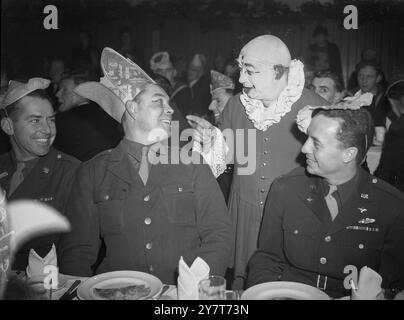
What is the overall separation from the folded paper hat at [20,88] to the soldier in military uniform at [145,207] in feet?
1.38

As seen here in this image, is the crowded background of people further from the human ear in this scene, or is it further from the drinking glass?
the drinking glass

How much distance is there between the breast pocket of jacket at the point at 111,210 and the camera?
2.10 metres

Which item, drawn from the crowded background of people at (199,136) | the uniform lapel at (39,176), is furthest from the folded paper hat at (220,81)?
the uniform lapel at (39,176)

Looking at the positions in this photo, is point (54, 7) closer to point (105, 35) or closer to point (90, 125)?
point (105, 35)

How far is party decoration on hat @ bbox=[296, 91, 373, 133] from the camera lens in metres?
1.87

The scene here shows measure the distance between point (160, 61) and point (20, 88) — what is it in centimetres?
80

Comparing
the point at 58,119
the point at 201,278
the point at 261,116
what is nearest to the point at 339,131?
the point at 261,116

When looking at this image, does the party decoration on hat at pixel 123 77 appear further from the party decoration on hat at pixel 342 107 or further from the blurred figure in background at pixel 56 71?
the party decoration on hat at pixel 342 107

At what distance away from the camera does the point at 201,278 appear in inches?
66.0

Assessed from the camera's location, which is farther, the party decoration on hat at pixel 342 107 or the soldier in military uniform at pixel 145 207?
the soldier in military uniform at pixel 145 207

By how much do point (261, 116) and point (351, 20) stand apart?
2.22 ft

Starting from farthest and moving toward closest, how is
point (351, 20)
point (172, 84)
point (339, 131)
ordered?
point (172, 84) → point (351, 20) → point (339, 131)

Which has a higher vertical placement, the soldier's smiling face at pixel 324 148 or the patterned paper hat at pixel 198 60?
the patterned paper hat at pixel 198 60

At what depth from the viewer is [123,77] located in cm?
216
